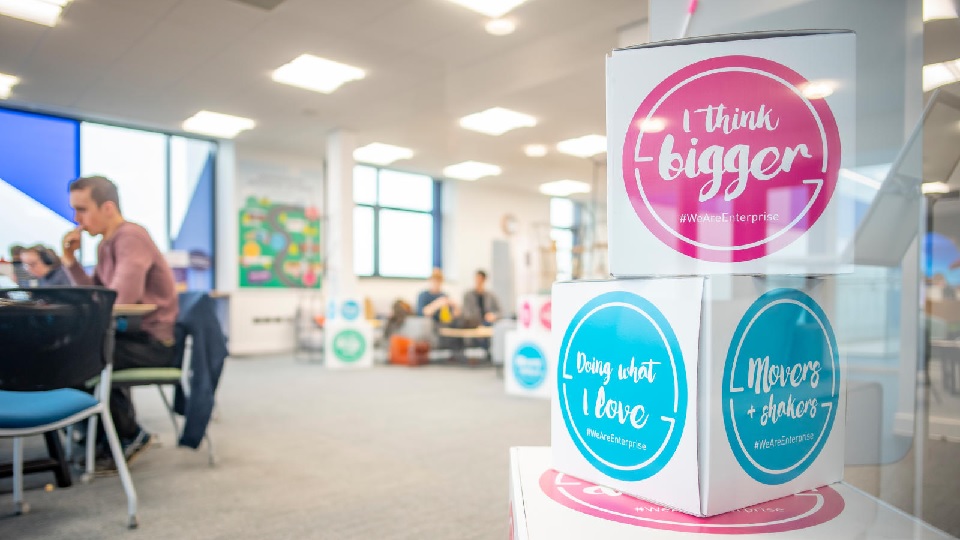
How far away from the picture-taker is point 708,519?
2.50ft

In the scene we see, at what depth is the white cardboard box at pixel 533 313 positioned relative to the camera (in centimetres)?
448

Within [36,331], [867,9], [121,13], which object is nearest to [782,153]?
[867,9]

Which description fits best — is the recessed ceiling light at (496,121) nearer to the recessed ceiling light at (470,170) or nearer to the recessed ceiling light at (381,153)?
the recessed ceiling light at (381,153)

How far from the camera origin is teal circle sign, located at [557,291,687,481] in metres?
0.79

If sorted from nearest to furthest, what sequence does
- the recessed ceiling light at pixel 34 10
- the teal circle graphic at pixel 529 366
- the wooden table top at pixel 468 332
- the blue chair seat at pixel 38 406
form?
the blue chair seat at pixel 38 406
the recessed ceiling light at pixel 34 10
the teal circle graphic at pixel 529 366
the wooden table top at pixel 468 332

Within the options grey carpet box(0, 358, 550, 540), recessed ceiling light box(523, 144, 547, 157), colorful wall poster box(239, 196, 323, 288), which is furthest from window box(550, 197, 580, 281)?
grey carpet box(0, 358, 550, 540)

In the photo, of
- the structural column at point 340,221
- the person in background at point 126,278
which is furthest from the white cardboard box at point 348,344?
the person in background at point 126,278

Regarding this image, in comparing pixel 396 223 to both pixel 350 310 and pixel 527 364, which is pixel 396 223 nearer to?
pixel 350 310

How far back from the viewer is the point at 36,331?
1.89m

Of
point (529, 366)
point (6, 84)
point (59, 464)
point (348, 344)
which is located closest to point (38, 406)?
point (59, 464)

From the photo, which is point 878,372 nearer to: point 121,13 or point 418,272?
point 121,13

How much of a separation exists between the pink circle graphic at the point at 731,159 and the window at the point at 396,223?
27.9ft

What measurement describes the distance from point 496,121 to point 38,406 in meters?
5.54

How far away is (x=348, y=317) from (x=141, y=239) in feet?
13.1
